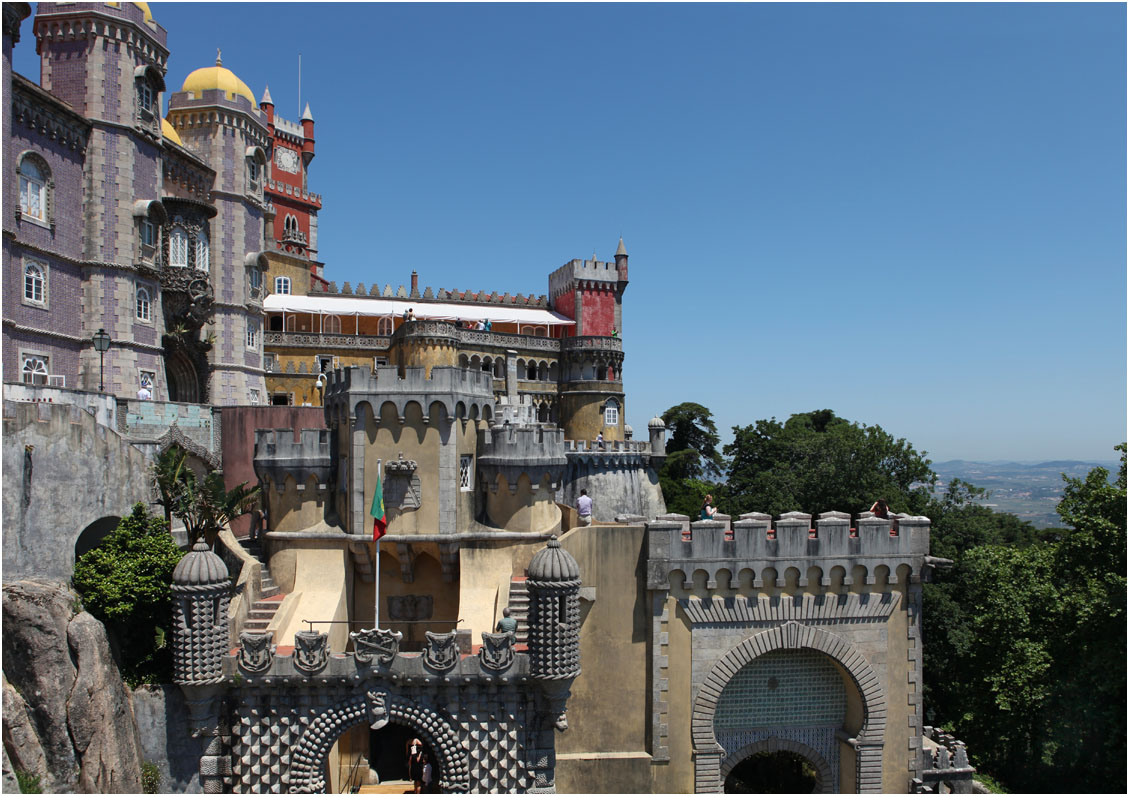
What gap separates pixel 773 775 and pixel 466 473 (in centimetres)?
1584

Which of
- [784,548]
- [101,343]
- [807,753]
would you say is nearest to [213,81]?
[101,343]

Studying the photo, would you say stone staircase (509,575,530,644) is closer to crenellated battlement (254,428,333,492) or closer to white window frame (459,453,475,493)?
white window frame (459,453,475,493)

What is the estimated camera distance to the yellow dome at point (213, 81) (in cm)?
4228

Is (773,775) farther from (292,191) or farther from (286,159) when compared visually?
(286,159)

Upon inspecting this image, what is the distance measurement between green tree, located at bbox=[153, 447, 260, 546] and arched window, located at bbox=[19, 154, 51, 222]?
12388 millimetres

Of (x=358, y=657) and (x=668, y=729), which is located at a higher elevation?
(x=358, y=657)

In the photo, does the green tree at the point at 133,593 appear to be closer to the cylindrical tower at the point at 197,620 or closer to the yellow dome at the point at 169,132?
the cylindrical tower at the point at 197,620

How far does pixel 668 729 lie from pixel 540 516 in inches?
303

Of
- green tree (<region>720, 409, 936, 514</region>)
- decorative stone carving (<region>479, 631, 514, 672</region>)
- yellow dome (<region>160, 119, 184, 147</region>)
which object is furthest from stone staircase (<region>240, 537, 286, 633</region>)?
green tree (<region>720, 409, 936, 514</region>)

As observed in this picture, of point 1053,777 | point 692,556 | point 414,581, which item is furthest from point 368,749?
point 1053,777

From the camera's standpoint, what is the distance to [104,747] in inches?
781

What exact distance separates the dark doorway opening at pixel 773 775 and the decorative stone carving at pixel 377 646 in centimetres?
1402

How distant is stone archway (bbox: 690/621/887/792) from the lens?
2322 centimetres

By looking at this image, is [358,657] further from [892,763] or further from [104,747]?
[892,763]
